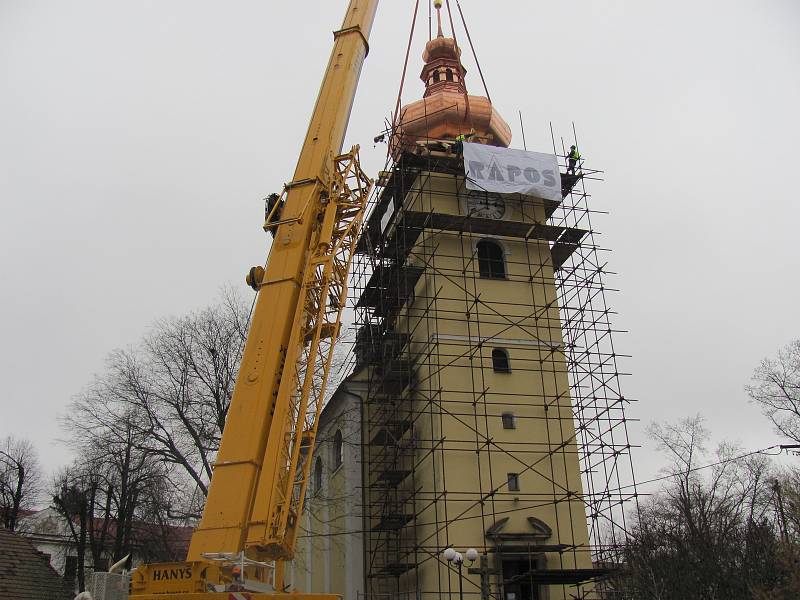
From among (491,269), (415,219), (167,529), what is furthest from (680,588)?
(167,529)

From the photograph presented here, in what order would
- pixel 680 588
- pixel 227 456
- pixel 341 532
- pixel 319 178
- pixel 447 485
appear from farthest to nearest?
pixel 341 532, pixel 447 485, pixel 680 588, pixel 319 178, pixel 227 456

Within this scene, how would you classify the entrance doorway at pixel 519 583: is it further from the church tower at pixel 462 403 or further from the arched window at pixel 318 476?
the arched window at pixel 318 476

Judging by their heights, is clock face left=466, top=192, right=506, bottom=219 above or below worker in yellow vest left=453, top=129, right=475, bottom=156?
below

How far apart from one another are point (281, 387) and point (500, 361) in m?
14.4

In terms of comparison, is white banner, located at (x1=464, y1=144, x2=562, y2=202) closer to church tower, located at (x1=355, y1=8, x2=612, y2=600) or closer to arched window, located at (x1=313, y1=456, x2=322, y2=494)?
church tower, located at (x1=355, y1=8, x2=612, y2=600)

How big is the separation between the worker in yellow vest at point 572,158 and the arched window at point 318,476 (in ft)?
47.9

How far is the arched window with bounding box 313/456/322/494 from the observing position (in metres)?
32.7

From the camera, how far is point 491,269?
28.0 m

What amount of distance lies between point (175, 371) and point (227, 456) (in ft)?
58.2

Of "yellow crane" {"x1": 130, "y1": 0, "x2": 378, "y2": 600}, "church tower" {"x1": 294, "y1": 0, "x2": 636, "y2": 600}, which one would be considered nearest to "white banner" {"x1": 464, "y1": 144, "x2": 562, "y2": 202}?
"church tower" {"x1": 294, "y1": 0, "x2": 636, "y2": 600}

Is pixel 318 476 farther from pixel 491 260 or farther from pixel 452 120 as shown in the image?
pixel 452 120

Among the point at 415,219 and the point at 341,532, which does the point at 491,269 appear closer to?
the point at 415,219

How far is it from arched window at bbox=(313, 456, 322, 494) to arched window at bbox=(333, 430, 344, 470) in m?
1.86

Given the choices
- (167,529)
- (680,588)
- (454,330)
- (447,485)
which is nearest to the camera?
(680,588)
